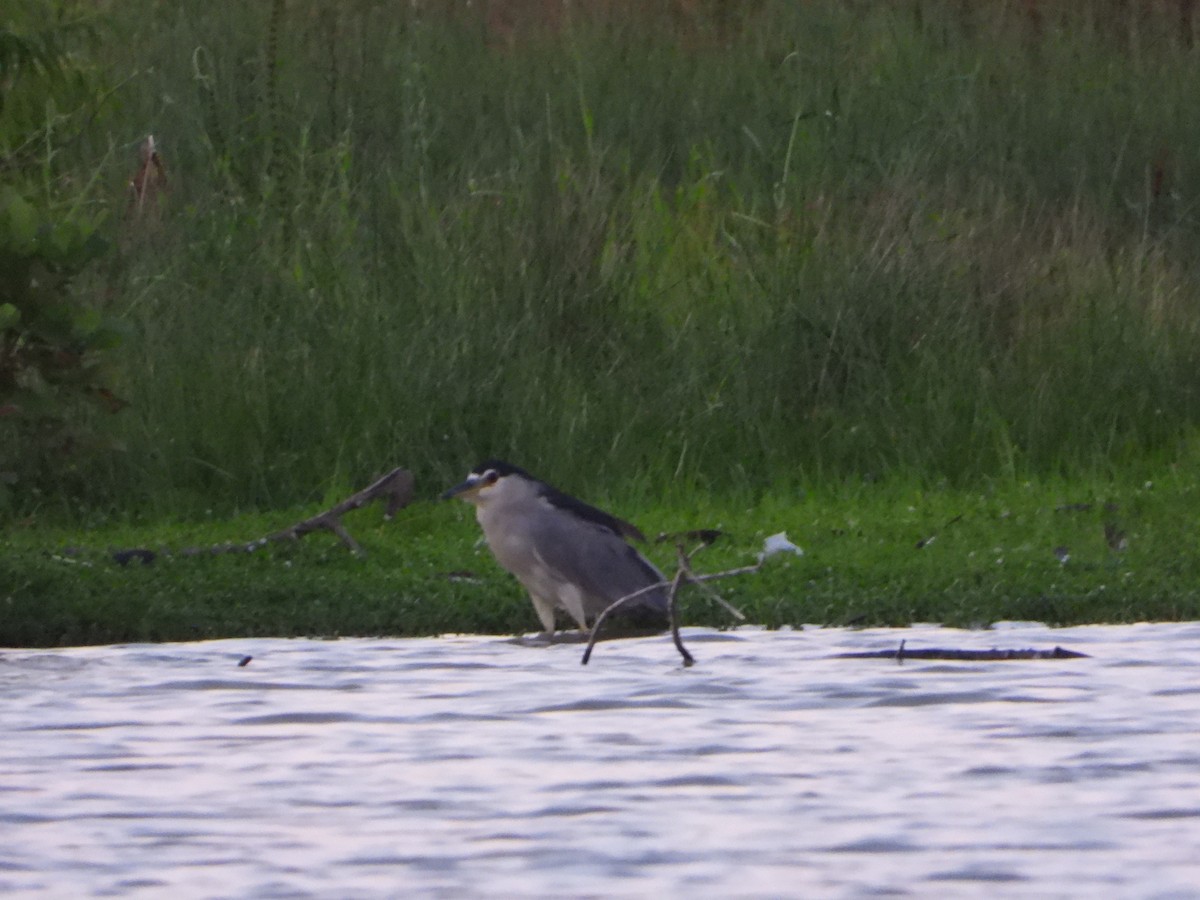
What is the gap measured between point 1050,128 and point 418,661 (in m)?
8.58

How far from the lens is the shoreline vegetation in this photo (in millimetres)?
8617

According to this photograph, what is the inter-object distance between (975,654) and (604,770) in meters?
1.88

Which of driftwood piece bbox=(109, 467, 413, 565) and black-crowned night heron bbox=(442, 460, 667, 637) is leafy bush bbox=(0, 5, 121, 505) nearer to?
driftwood piece bbox=(109, 467, 413, 565)

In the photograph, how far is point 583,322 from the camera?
459 inches

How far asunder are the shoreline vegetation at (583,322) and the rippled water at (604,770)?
3.41 feet

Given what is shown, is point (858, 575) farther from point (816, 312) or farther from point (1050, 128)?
point (1050, 128)

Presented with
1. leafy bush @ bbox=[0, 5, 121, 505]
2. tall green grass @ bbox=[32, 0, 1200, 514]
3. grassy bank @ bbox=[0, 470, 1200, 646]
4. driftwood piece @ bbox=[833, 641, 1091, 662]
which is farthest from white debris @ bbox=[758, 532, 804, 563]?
leafy bush @ bbox=[0, 5, 121, 505]

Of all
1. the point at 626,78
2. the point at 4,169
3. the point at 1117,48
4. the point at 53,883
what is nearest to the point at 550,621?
the point at 53,883

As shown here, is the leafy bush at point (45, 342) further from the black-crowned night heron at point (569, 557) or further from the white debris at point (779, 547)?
the white debris at point (779, 547)

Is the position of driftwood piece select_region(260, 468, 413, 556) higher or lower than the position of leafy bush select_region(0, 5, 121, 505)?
lower

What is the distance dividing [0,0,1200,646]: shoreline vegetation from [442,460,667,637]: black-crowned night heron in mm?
399

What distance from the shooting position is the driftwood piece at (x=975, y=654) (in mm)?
7105

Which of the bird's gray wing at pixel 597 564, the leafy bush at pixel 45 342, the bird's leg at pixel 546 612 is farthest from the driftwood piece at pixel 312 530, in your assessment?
the bird's gray wing at pixel 597 564

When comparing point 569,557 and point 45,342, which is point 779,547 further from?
point 45,342
